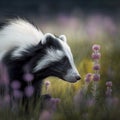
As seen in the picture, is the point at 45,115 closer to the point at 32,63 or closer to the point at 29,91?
the point at 29,91

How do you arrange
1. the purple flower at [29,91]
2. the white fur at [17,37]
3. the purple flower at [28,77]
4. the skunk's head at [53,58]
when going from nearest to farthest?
1. the purple flower at [29,91]
2. the purple flower at [28,77]
3. the skunk's head at [53,58]
4. the white fur at [17,37]

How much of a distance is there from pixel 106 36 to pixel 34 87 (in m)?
1.38

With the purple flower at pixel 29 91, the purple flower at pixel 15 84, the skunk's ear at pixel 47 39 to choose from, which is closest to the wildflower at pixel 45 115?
the purple flower at pixel 29 91

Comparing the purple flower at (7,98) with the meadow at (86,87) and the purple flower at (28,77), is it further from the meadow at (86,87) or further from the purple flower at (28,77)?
the purple flower at (28,77)

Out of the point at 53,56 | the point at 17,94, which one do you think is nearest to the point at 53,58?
the point at 53,56

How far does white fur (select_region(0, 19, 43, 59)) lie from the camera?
588cm

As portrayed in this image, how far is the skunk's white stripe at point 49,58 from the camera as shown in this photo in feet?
19.0

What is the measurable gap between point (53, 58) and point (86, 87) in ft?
1.07

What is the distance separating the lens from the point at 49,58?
19.1 ft

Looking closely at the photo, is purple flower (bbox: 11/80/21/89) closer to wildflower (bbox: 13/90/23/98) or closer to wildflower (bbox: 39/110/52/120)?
wildflower (bbox: 13/90/23/98)

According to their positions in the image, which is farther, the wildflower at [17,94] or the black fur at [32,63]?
the black fur at [32,63]

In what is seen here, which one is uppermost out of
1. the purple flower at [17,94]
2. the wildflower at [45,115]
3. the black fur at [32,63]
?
the black fur at [32,63]

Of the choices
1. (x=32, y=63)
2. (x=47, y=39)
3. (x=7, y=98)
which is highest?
(x=47, y=39)

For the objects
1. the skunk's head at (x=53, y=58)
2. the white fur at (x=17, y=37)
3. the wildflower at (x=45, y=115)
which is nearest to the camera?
the wildflower at (x=45, y=115)
